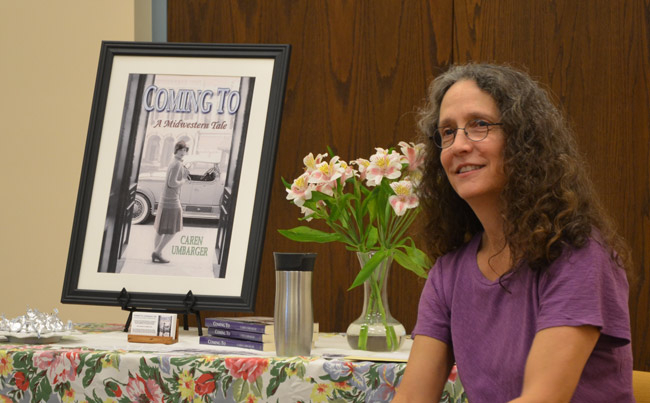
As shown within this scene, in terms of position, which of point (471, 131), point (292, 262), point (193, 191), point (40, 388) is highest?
point (471, 131)

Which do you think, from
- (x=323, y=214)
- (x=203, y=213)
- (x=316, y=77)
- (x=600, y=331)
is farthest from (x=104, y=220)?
(x=600, y=331)

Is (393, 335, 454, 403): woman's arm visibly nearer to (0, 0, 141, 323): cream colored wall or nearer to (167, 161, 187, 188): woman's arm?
(167, 161, 187, 188): woman's arm

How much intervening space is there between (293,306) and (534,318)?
55 cm

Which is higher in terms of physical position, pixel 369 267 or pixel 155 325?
pixel 369 267

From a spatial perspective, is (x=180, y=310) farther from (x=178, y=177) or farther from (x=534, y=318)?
(x=534, y=318)

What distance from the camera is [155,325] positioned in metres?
1.82

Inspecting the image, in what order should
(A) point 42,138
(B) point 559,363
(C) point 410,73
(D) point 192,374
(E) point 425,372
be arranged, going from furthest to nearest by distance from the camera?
(A) point 42,138, (C) point 410,73, (D) point 192,374, (E) point 425,372, (B) point 559,363

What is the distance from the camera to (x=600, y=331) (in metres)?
1.18

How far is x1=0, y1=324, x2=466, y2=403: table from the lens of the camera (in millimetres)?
1509

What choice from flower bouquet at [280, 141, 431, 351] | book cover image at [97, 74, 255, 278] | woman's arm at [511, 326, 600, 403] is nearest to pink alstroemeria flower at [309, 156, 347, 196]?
flower bouquet at [280, 141, 431, 351]

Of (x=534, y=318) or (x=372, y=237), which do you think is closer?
(x=534, y=318)

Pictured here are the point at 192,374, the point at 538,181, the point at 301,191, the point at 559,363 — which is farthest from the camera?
the point at 301,191

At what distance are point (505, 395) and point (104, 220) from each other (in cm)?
119

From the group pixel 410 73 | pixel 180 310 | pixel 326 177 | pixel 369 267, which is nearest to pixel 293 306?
pixel 369 267
